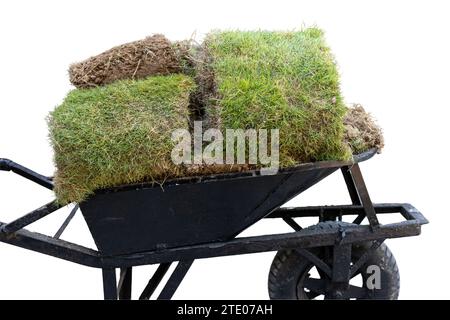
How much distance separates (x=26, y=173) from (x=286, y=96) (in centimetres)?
172

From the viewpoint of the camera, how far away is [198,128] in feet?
11.9

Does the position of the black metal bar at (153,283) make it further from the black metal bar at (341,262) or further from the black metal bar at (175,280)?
the black metal bar at (341,262)

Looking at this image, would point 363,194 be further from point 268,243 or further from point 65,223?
point 65,223

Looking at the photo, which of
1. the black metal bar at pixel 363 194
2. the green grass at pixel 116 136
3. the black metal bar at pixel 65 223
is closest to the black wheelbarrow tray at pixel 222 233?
the black metal bar at pixel 363 194

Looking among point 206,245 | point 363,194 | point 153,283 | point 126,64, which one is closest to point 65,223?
point 153,283

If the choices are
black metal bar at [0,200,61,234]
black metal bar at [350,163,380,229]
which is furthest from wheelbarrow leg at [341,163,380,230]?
black metal bar at [0,200,61,234]

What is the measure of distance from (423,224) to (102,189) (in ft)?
6.12

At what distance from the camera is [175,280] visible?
3.96 meters

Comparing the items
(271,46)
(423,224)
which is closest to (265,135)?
(271,46)

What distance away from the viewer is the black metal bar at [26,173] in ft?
13.8

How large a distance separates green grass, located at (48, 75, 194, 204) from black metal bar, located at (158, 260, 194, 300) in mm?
603

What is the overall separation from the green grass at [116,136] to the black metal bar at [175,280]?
60cm

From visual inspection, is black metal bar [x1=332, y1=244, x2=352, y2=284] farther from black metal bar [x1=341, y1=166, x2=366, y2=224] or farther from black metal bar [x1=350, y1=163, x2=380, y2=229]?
black metal bar [x1=341, y1=166, x2=366, y2=224]

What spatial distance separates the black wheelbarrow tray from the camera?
12.2 feet
